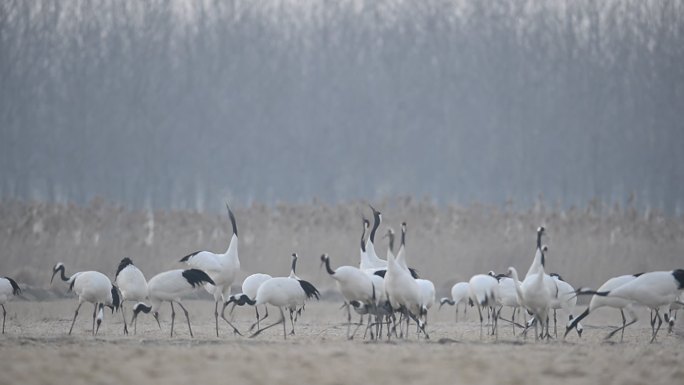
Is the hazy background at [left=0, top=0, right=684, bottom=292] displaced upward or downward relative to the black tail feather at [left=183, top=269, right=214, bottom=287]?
upward

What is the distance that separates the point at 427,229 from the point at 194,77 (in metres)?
23.9

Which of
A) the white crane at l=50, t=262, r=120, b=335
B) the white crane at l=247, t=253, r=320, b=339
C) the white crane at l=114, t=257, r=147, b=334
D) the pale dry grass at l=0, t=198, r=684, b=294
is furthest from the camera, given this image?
the pale dry grass at l=0, t=198, r=684, b=294

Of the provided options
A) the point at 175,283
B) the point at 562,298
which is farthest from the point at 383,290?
the point at 562,298

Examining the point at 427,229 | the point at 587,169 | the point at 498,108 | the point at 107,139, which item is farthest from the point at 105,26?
the point at 427,229

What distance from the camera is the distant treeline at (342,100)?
43938 millimetres

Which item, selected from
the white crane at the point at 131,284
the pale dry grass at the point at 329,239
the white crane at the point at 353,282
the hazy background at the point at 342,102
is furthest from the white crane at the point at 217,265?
the hazy background at the point at 342,102

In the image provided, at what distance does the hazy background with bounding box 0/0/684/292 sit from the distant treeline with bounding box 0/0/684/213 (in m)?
0.09

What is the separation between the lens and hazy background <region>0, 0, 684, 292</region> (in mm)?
43750

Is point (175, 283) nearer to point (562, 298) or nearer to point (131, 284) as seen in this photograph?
point (131, 284)

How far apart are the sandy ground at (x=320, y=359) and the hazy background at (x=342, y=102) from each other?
27459 millimetres

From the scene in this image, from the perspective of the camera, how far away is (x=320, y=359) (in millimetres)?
10711

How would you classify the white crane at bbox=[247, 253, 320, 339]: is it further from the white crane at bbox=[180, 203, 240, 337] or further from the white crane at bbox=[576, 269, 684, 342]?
the white crane at bbox=[576, 269, 684, 342]

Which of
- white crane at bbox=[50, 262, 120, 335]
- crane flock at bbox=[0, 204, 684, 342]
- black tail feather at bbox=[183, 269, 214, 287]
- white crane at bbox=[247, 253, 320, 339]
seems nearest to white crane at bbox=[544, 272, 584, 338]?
crane flock at bbox=[0, 204, 684, 342]

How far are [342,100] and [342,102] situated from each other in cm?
11
